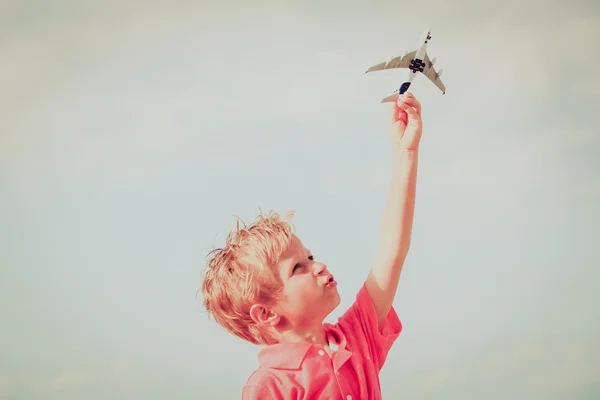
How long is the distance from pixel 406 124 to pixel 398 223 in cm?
52

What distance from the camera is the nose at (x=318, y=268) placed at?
8.42ft

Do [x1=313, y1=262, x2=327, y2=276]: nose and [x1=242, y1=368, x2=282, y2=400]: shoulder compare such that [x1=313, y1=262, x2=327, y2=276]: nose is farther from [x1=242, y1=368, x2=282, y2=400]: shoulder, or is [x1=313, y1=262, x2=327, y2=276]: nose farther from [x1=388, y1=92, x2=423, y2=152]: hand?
[x1=388, y1=92, x2=423, y2=152]: hand

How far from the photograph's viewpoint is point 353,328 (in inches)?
106

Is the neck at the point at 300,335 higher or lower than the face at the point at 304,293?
lower

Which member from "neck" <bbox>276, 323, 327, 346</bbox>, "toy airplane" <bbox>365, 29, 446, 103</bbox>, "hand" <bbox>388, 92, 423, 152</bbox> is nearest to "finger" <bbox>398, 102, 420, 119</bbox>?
"hand" <bbox>388, 92, 423, 152</bbox>

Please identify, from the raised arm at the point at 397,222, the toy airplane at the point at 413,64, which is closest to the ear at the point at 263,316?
the raised arm at the point at 397,222

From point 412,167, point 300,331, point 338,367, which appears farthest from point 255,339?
point 412,167

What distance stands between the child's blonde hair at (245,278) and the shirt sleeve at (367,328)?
0.37 meters

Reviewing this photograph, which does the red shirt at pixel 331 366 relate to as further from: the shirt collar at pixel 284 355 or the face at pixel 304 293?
the face at pixel 304 293

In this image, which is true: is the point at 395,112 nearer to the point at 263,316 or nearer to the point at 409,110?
the point at 409,110

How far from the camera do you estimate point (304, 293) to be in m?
2.52

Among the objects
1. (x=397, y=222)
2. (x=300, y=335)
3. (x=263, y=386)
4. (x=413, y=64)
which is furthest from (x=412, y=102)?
(x=413, y=64)

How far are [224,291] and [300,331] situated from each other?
38 centimetres

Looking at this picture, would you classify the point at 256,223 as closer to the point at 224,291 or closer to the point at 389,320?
the point at 224,291
